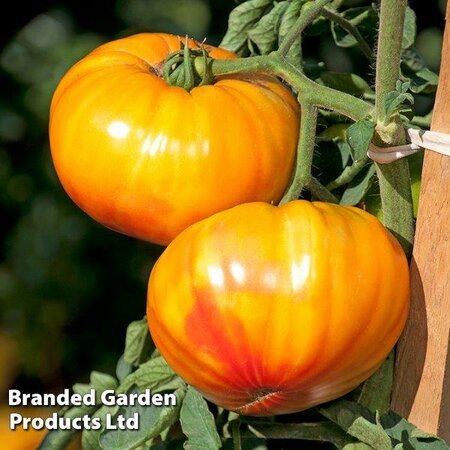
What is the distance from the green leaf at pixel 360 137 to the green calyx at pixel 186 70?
0.16m

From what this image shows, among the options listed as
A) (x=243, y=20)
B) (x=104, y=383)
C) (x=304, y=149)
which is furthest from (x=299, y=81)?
(x=104, y=383)

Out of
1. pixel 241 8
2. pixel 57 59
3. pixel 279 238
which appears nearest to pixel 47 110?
pixel 57 59

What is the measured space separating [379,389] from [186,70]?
333 mm

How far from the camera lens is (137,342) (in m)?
1.20

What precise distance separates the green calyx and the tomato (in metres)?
0.01

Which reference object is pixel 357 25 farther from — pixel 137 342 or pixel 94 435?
pixel 94 435

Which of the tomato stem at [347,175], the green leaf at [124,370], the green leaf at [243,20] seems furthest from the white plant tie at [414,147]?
the green leaf at [124,370]

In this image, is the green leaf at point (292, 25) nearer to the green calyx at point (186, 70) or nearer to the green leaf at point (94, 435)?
the green calyx at point (186, 70)

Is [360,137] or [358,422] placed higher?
[360,137]

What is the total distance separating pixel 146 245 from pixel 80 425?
0.44m

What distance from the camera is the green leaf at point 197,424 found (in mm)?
999

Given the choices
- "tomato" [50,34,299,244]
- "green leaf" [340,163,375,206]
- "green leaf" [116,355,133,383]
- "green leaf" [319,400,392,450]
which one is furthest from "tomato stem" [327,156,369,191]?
"green leaf" [116,355,133,383]

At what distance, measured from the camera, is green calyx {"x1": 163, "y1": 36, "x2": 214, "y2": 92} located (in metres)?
0.98

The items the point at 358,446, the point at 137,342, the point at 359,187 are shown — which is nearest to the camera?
the point at 358,446
